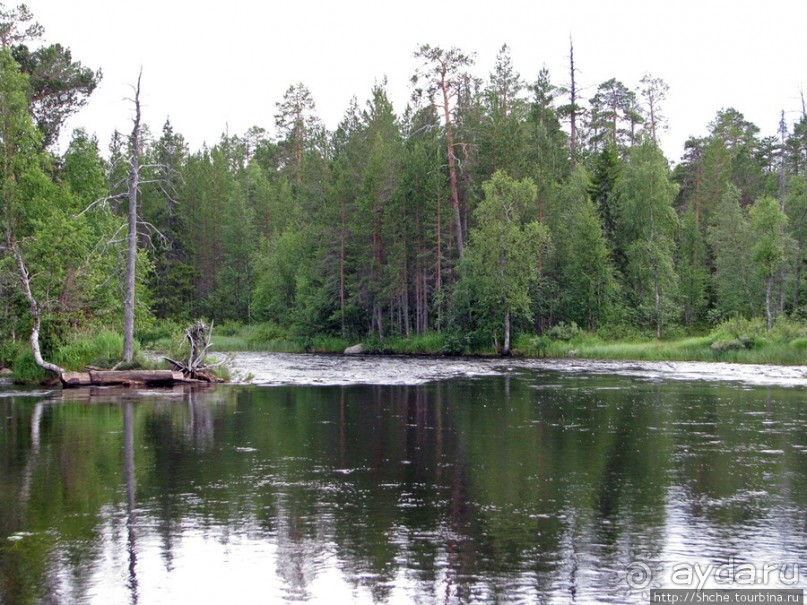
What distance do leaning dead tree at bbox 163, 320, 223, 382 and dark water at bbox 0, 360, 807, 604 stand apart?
720 centimetres

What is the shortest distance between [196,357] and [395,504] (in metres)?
20.2

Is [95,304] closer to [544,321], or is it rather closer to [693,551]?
[693,551]

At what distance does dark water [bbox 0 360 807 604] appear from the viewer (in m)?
7.92

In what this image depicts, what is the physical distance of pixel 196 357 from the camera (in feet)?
96.9

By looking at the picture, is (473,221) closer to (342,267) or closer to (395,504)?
(342,267)

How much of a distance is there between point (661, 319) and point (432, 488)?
4540cm

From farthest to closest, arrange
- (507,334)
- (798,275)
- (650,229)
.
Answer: (798,275), (650,229), (507,334)

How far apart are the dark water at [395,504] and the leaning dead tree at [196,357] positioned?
7200 mm

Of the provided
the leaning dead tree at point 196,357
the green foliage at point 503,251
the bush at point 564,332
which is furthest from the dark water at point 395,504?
the green foliage at point 503,251

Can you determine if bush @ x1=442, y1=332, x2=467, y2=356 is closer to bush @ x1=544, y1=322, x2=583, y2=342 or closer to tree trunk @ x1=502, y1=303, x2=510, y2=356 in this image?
tree trunk @ x1=502, y1=303, x2=510, y2=356

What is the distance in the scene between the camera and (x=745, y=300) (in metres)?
55.7

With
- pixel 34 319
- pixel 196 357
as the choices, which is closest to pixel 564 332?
pixel 196 357

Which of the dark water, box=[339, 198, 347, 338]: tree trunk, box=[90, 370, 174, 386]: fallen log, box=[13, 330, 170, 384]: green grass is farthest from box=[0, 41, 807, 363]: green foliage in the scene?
the dark water

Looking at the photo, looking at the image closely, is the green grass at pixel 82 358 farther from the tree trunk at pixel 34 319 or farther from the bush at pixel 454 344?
the bush at pixel 454 344
